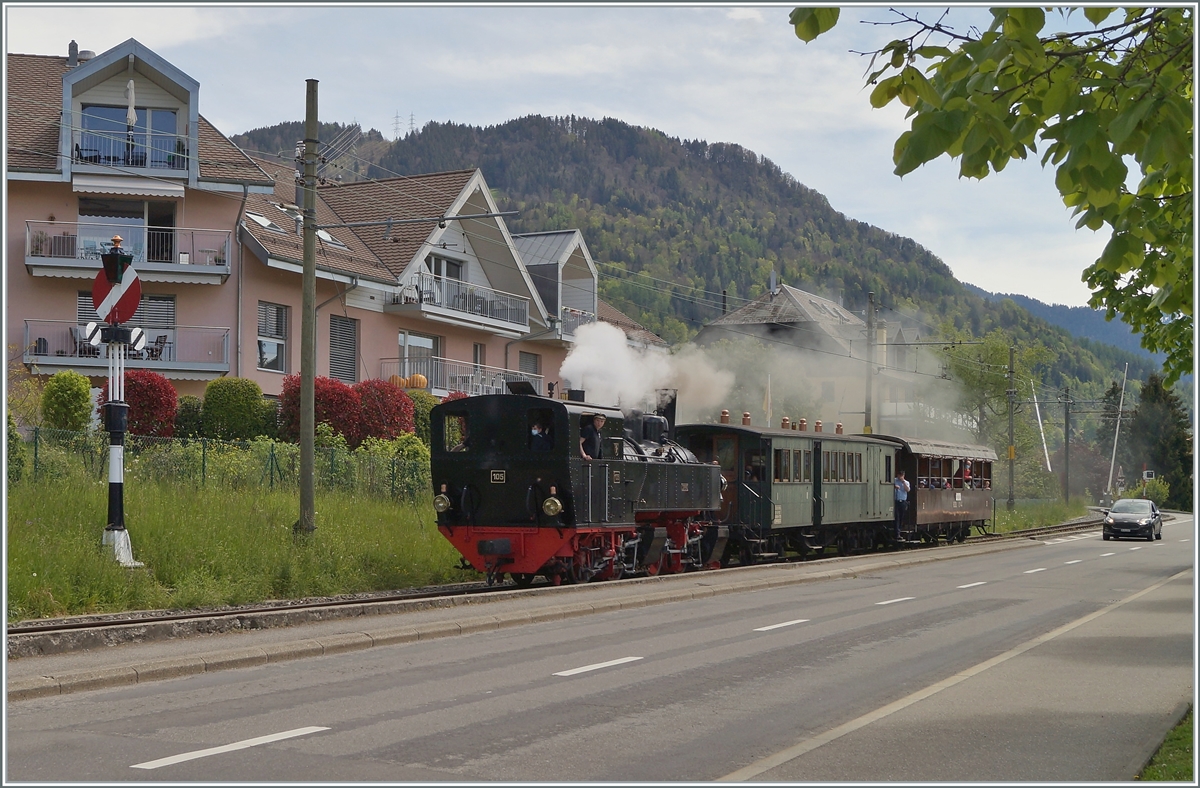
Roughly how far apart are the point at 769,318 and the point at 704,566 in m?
54.7

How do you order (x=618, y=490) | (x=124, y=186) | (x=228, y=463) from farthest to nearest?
(x=124, y=186), (x=228, y=463), (x=618, y=490)

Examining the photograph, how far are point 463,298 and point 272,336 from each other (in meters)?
7.85

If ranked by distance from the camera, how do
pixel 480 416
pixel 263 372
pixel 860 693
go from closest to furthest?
pixel 860 693, pixel 480 416, pixel 263 372

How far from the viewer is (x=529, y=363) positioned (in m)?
46.3

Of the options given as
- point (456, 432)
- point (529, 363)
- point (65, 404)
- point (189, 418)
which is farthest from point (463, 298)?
point (456, 432)

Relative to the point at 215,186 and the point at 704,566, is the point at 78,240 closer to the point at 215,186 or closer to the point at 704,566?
the point at 215,186

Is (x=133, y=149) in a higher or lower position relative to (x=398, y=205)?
lower

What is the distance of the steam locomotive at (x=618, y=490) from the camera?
19.2 m

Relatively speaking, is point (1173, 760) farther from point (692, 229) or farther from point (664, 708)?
point (692, 229)

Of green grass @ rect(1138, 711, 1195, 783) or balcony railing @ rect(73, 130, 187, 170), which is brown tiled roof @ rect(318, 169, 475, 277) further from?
green grass @ rect(1138, 711, 1195, 783)

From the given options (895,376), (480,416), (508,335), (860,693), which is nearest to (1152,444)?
(895,376)

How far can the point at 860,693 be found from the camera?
402 inches

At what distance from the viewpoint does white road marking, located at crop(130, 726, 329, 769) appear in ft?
23.0

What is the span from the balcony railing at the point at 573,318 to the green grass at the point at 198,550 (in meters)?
24.0
